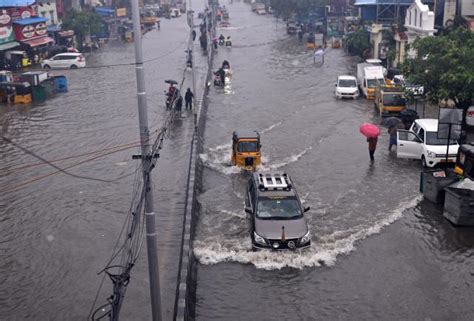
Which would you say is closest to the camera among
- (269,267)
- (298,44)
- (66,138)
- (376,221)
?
(269,267)

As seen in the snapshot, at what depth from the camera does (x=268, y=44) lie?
6341 cm

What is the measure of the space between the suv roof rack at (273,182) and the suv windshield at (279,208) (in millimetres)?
499

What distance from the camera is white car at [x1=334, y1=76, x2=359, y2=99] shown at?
3428 centimetres

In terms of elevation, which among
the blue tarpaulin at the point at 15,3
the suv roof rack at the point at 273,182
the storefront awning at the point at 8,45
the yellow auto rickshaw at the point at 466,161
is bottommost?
the suv roof rack at the point at 273,182

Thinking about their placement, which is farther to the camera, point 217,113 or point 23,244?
point 217,113

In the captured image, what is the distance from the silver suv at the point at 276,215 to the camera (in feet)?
47.9

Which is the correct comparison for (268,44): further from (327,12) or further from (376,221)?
(376,221)

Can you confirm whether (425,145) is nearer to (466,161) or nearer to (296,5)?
(466,161)

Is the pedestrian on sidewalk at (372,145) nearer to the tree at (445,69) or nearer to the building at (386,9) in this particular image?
the tree at (445,69)

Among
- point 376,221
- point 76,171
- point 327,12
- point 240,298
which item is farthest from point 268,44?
point 240,298

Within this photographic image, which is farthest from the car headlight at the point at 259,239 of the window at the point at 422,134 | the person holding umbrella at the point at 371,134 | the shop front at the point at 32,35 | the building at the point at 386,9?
the shop front at the point at 32,35

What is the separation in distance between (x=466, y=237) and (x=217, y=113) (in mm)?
17753

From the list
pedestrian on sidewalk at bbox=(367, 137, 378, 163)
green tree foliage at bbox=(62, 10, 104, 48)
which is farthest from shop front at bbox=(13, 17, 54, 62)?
pedestrian on sidewalk at bbox=(367, 137, 378, 163)

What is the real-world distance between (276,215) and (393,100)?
52.2ft
